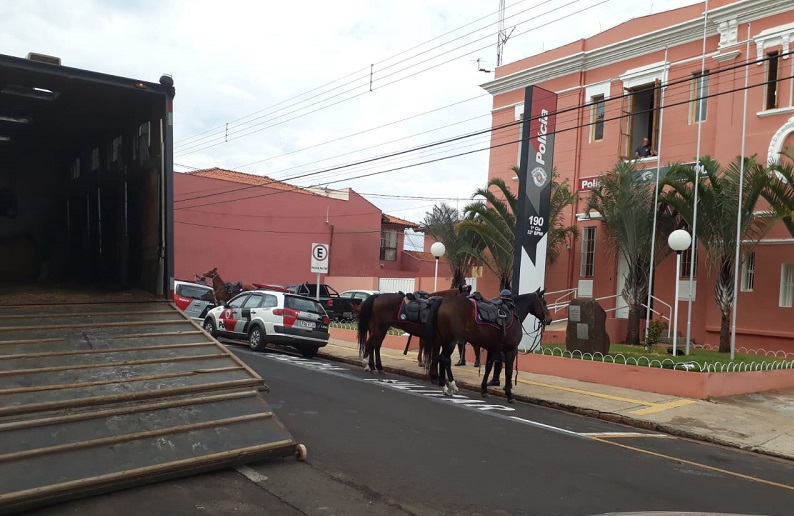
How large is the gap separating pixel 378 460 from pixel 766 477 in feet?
14.9

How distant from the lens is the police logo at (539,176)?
16578mm

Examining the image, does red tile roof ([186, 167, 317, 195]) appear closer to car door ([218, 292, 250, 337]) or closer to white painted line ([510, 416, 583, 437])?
car door ([218, 292, 250, 337])

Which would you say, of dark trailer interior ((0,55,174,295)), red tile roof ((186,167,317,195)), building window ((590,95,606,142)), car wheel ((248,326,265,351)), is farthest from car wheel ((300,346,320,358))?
red tile roof ((186,167,317,195))

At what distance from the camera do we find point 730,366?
13.3 meters

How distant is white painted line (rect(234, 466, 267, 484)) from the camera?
5.89 meters

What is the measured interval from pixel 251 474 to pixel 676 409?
826 cm

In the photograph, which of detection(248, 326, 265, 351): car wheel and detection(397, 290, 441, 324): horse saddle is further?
detection(248, 326, 265, 351): car wheel

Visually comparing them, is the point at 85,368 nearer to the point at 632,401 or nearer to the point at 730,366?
the point at 632,401

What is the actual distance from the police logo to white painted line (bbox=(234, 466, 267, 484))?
39.8 feet

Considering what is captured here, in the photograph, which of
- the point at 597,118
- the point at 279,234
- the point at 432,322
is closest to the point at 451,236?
the point at 597,118

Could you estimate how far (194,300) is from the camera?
1977 centimetres

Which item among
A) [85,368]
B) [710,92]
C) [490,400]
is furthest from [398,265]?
[85,368]

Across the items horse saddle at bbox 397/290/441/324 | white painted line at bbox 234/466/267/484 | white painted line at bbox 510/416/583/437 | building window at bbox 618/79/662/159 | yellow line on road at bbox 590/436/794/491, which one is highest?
building window at bbox 618/79/662/159

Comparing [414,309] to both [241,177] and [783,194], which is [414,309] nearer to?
[783,194]
